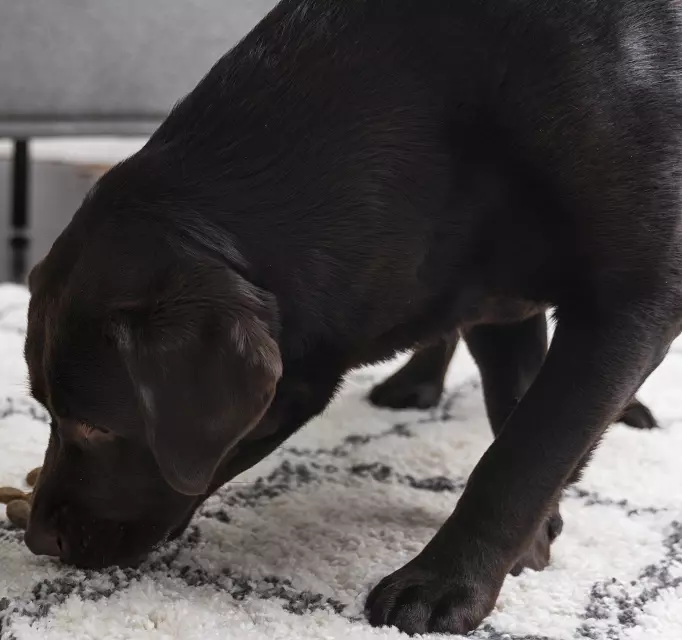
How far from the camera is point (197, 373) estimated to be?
3.07 ft

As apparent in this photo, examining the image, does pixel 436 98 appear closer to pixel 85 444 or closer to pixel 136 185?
pixel 136 185

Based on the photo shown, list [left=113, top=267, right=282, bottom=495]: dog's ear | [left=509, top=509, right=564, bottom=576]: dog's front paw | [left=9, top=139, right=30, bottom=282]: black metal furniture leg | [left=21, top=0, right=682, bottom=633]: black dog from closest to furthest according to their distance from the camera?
[left=113, top=267, right=282, bottom=495]: dog's ear → [left=21, top=0, right=682, bottom=633]: black dog → [left=509, top=509, right=564, bottom=576]: dog's front paw → [left=9, top=139, right=30, bottom=282]: black metal furniture leg

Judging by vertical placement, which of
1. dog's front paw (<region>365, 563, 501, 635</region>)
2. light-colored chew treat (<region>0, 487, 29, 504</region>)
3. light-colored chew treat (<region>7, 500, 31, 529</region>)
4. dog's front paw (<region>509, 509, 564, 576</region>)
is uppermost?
dog's front paw (<region>365, 563, 501, 635</region>)

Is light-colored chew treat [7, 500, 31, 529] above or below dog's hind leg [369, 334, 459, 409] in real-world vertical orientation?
above

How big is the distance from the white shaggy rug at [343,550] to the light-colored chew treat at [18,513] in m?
0.01

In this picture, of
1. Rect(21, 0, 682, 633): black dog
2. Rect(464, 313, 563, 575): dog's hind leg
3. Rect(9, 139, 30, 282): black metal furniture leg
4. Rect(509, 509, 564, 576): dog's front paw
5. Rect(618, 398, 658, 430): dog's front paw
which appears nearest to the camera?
Rect(21, 0, 682, 633): black dog

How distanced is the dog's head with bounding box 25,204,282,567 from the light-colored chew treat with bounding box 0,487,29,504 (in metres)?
0.19

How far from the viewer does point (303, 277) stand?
3.52ft

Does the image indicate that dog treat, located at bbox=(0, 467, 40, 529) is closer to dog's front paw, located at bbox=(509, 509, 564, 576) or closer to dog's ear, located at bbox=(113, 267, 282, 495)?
dog's ear, located at bbox=(113, 267, 282, 495)

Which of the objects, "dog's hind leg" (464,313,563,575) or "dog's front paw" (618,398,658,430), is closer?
"dog's hind leg" (464,313,563,575)

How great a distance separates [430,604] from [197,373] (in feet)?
1.21

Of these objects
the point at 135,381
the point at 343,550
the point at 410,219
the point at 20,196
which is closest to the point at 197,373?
the point at 135,381

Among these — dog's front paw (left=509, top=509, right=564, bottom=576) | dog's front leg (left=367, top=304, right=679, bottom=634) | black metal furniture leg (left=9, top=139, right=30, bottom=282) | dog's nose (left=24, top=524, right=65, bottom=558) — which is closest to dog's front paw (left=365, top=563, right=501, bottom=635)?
dog's front leg (left=367, top=304, right=679, bottom=634)

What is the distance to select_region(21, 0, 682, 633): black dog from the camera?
1.06 metres
